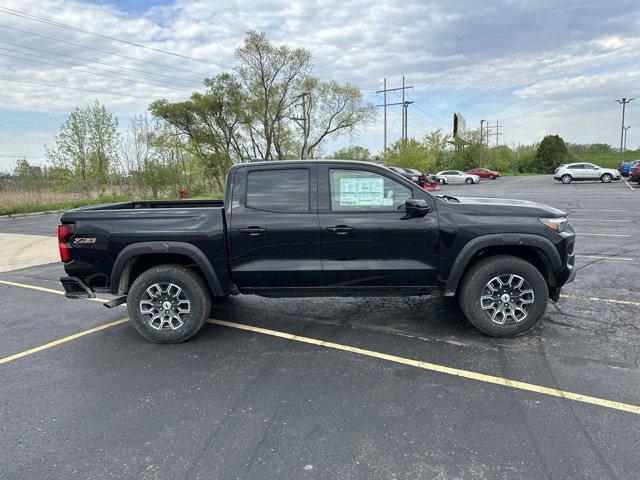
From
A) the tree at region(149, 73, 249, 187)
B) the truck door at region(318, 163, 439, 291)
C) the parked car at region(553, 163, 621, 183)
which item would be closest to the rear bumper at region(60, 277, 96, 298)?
the truck door at region(318, 163, 439, 291)

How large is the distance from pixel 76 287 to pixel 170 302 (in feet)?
3.38

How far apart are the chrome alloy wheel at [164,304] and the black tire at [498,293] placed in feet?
9.65

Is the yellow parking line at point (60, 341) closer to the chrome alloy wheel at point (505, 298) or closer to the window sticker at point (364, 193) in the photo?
the window sticker at point (364, 193)

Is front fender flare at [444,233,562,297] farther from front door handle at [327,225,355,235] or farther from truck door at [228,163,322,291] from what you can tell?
truck door at [228,163,322,291]

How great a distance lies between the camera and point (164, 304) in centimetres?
424

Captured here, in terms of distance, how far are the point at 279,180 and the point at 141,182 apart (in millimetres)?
23412

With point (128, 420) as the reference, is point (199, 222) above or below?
above

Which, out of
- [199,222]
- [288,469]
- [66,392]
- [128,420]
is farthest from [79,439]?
[199,222]

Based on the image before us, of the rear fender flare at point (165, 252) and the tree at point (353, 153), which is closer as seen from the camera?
the rear fender flare at point (165, 252)

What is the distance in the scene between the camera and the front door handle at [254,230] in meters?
4.14

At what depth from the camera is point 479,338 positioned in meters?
4.20

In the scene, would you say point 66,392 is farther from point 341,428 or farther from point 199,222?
point 341,428

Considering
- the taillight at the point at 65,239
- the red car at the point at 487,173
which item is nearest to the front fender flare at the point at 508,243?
the taillight at the point at 65,239

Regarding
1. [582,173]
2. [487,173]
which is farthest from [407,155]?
[582,173]
